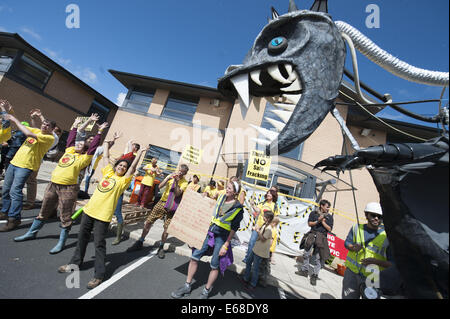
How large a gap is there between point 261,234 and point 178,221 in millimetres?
1691

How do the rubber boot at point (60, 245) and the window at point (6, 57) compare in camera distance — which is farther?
the window at point (6, 57)

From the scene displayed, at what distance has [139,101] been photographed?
13250 millimetres

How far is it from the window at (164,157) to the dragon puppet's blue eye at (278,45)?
35.2ft

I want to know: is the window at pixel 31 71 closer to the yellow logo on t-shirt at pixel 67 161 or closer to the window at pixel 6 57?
the window at pixel 6 57

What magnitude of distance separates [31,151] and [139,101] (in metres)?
11.0

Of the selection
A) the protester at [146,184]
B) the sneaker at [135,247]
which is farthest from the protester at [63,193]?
the protester at [146,184]

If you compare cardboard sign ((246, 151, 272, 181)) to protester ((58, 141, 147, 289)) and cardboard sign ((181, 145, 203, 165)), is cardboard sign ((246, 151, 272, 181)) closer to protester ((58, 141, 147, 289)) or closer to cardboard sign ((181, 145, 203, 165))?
cardboard sign ((181, 145, 203, 165))

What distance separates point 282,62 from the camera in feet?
4.43

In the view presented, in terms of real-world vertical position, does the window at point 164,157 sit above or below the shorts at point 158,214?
above

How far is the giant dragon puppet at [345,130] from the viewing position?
3.36 feet

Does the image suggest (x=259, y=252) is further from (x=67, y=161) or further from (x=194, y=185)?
(x=67, y=161)
